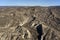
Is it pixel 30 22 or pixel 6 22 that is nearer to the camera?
pixel 30 22

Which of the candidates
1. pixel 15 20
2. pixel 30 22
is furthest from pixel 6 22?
pixel 30 22

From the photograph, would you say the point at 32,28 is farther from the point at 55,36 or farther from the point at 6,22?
the point at 6,22

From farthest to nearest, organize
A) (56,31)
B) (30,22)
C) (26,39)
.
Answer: (30,22), (56,31), (26,39)

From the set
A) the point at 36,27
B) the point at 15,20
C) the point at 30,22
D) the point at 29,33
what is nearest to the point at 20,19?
the point at 15,20

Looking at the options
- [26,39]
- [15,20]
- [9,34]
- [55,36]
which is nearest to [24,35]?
[26,39]

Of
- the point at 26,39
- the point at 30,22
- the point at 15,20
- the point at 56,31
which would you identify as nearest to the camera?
the point at 26,39

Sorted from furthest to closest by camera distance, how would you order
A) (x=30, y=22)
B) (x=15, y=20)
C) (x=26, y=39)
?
(x=15, y=20) < (x=30, y=22) < (x=26, y=39)

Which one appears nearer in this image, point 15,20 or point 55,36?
point 55,36

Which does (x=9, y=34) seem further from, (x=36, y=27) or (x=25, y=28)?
(x=36, y=27)

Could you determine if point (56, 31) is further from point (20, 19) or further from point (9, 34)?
point (20, 19)
